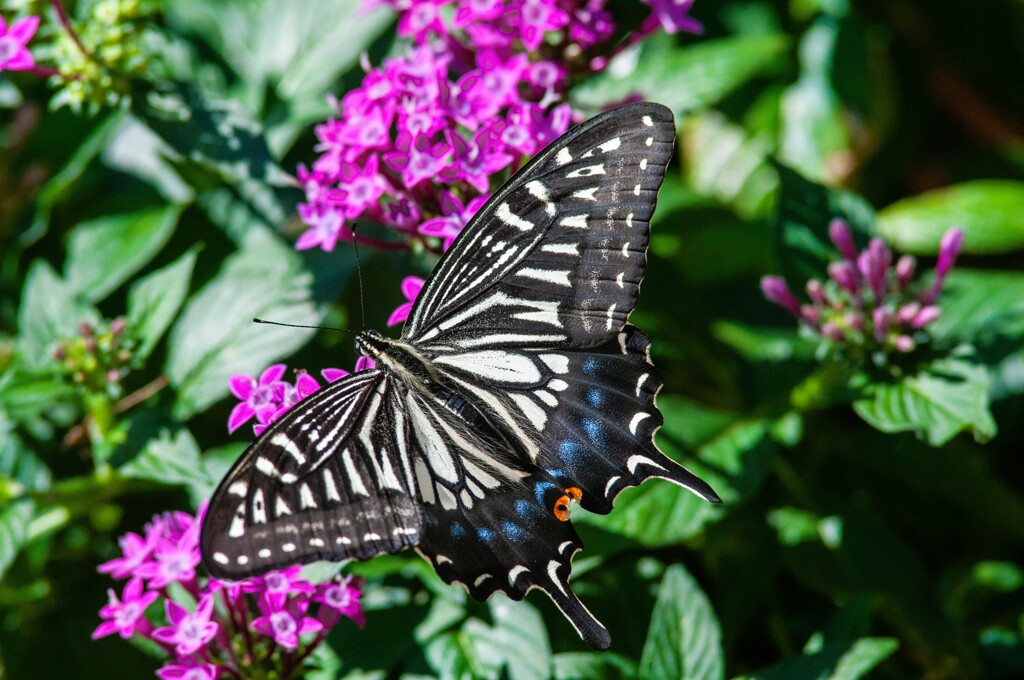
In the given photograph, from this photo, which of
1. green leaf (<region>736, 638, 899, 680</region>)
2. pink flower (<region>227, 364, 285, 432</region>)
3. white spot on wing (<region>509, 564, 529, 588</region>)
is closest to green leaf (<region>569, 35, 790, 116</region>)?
pink flower (<region>227, 364, 285, 432</region>)

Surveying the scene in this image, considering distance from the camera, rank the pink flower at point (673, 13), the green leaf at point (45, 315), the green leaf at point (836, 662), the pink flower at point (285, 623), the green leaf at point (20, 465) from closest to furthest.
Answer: the pink flower at point (285, 623), the green leaf at point (836, 662), the pink flower at point (673, 13), the green leaf at point (45, 315), the green leaf at point (20, 465)

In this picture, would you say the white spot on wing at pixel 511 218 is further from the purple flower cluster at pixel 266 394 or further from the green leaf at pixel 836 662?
the green leaf at pixel 836 662

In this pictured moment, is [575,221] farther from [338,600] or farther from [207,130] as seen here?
[207,130]

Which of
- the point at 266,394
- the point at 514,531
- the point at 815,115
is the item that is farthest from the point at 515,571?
the point at 815,115

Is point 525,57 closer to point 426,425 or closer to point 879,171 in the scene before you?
point 426,425

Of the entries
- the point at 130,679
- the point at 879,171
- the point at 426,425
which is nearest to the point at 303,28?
the point at 426,425

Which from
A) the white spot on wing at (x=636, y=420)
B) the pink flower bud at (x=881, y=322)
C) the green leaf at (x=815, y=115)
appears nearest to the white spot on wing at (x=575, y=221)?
the white spot on wing at (x=636, y=420)
